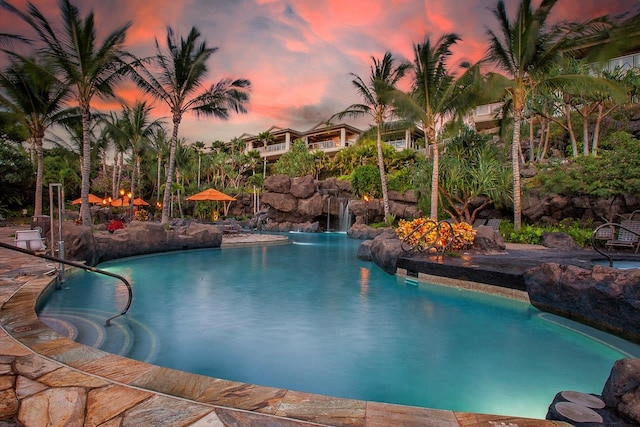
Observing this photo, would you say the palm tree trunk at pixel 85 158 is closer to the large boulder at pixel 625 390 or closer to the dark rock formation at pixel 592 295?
the dark rock formation at pixel 592 295

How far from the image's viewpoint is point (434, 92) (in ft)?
48.8

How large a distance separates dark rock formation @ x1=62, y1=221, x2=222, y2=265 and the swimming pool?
0.90 meters

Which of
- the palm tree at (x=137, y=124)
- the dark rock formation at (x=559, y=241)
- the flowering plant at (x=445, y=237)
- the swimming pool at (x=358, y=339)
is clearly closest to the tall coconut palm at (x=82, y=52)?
the swimming pool at (x=358, y=339)

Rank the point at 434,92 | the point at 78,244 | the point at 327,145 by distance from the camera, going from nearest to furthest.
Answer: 1. the point at 78,244
2. the point at 434,92
3. the point at 327,145

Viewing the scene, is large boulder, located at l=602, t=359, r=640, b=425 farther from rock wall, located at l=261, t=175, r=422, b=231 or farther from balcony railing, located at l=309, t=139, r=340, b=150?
balcony railing, located at l=309, t=139, r=340, b=150

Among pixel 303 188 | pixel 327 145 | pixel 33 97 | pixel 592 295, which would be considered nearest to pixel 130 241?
pixel 33 97

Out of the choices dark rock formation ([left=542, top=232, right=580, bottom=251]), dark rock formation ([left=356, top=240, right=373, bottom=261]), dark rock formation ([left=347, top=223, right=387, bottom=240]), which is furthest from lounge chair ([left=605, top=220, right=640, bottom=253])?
dark rock formation ([left=347, top=223, right=387, bottom=240])

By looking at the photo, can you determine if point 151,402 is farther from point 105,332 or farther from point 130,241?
point 130,241

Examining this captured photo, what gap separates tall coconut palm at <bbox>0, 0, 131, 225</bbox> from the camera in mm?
11461

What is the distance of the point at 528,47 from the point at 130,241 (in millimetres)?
15533

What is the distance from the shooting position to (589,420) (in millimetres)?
2021

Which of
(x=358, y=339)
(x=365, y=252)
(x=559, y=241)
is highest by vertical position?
(x=559, y=241)

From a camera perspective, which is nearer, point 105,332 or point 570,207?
point 105,332

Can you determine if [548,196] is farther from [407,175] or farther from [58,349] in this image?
[58,349]
